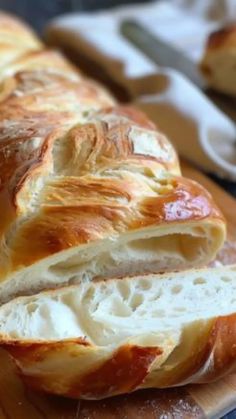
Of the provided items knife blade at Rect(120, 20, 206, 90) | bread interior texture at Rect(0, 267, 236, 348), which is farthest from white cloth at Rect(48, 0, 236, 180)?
bread interior texture at Rect(0, 267, 236, 348)

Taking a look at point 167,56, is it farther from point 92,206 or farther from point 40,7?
point 92,206

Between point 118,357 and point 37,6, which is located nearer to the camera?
point 118,357

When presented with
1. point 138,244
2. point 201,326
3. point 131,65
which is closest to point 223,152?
point 131,65

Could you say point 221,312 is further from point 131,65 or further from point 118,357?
point 131,65

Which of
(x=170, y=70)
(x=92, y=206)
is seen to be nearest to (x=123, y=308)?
(x=92, y=206)

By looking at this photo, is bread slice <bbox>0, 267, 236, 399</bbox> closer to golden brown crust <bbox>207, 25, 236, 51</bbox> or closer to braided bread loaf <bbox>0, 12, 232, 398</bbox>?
braided bread loaf <bbox>0, 12, 232, 398</bbox>

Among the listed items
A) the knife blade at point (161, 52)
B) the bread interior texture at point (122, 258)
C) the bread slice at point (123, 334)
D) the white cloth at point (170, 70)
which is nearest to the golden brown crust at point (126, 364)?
the bread slice at point (123, 334)
